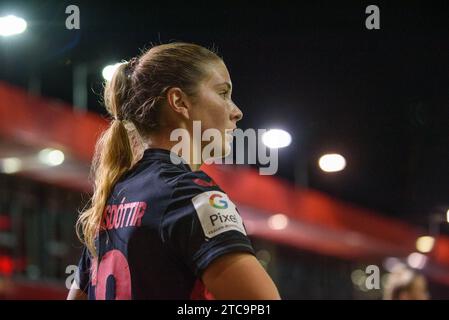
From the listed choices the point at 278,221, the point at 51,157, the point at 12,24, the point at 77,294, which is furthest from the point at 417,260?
the point at 77,294

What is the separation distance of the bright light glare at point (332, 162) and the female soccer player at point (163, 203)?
502 centimetres

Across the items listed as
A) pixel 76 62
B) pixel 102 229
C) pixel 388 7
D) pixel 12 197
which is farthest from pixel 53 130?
pixel 102 229

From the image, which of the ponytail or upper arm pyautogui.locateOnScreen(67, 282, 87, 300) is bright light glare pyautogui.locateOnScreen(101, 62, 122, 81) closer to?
the ponytail

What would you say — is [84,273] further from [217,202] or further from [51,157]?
[51,157]

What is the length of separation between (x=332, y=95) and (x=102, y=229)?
7.68ft

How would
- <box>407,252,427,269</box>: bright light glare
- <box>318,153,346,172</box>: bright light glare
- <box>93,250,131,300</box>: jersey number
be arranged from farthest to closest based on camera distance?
<box>407,252,427,269</box>: bright light glare, <box>318,153,346,172</box>: bright light glare, <box>93,250,131,300</box>: jersey number

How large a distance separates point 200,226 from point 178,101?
26 cm

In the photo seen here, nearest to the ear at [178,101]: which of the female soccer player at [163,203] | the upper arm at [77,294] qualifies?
the female soccer player at [163,203]

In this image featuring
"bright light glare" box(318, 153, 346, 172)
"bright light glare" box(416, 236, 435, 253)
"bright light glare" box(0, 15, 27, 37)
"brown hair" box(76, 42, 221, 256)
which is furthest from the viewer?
"bright light glare" box(416, 236, 435, 253)

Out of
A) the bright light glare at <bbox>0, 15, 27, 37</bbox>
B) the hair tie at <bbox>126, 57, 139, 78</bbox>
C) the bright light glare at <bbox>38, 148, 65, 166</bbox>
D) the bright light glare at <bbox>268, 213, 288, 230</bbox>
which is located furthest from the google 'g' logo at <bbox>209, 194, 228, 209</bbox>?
the bright light glare at <bbox>268, 213, 288, 230</bbox>

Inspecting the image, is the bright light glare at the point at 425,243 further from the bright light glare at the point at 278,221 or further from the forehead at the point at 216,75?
the forehead at the point at 216,75

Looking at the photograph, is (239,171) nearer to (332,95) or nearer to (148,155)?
(332,95)

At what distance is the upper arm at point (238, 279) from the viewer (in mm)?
981

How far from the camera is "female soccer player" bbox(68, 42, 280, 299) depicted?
1.01m
